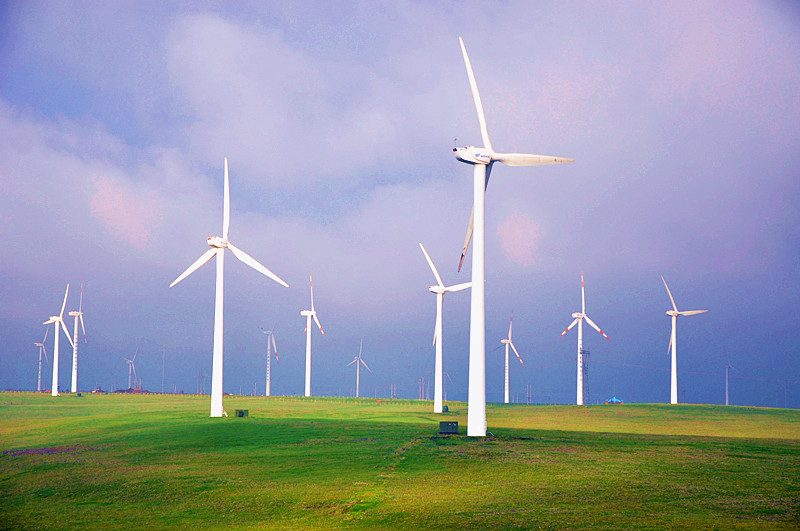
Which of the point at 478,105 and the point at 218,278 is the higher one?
the point at 478,105

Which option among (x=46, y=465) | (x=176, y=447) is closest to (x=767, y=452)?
(x=176, y=447)

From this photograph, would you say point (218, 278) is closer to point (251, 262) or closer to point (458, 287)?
point (251, 262)

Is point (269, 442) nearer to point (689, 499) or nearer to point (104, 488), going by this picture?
point (104, 488)

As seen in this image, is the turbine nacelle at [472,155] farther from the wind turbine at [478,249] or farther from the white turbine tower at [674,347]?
the white turbine tower at [674,347]

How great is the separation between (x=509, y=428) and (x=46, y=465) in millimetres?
40084

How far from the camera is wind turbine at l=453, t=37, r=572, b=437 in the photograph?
166ft

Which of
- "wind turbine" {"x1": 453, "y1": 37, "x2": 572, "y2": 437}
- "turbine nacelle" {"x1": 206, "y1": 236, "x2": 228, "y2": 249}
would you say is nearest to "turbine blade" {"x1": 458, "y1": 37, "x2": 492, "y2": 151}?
"wind turbine" {"x1": 453, "y1": 37, "x2": 572, "y2": 437}

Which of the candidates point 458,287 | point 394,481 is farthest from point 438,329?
point 394,481

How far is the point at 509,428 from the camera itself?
66375 mm

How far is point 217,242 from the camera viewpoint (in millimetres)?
77062

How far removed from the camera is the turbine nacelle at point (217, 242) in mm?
76550

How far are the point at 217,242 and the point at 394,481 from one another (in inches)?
1883

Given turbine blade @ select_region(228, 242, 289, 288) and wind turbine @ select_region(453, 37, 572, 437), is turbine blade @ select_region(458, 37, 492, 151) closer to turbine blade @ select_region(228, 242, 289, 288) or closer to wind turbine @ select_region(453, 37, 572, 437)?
wind turbine @ select_region(453, 37, 572, 437)

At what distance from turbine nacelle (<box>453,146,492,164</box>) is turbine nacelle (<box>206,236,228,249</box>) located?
35.1m
